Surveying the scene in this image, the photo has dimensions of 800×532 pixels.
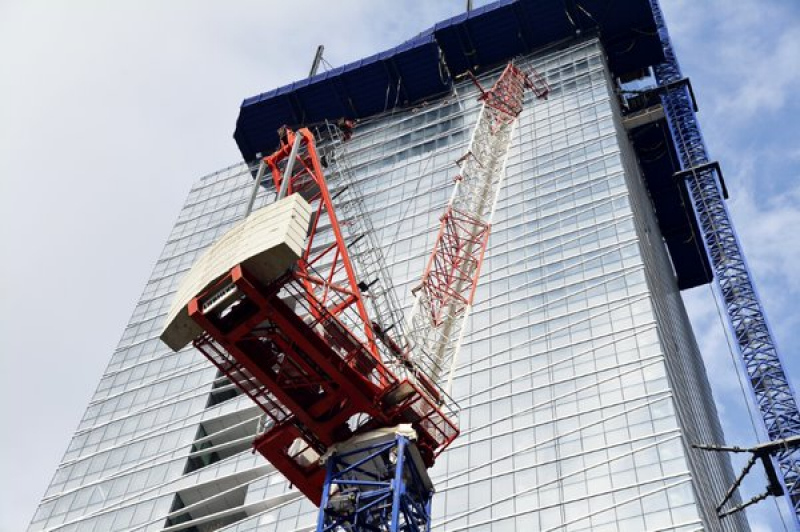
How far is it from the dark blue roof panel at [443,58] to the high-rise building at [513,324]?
0.23 m

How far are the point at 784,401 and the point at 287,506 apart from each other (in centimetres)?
3607

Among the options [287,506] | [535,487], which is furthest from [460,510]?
[287,506]

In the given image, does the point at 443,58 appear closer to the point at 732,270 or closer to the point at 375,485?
the point at 732,270

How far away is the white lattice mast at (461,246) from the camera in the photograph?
184ft

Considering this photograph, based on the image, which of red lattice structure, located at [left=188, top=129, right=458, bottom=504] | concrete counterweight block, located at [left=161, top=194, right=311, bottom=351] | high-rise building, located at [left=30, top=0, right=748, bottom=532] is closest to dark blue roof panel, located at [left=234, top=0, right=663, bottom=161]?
high-rise building, located at [left=30, top=0, right=748, bottom=532]

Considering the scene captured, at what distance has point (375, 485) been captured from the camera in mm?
41656

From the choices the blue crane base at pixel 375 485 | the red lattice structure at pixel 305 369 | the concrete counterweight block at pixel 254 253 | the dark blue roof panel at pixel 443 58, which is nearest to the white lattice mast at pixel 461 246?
the red lattice structure at pixel 305 369

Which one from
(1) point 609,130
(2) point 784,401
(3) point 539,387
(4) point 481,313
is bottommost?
(2) point 784,401

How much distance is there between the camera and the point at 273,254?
131 ft

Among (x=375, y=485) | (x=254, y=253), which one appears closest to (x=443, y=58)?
(x=254, y=253)

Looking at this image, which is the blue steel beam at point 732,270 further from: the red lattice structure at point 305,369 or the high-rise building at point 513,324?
the red lattice structure at point 305,369

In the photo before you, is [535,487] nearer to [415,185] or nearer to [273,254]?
[273,254]

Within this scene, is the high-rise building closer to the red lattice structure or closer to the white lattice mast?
the white lattice mast

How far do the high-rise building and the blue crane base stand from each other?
70.2ft
